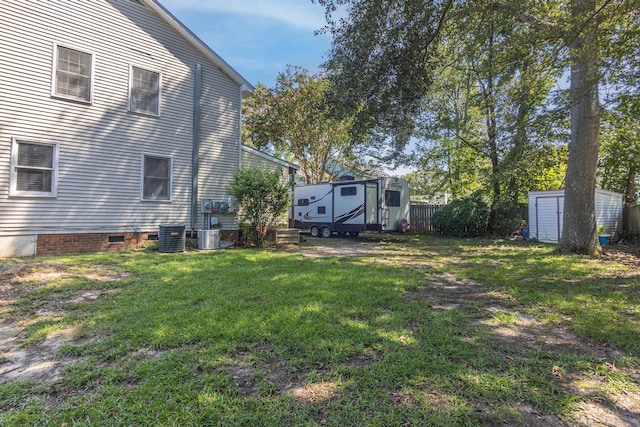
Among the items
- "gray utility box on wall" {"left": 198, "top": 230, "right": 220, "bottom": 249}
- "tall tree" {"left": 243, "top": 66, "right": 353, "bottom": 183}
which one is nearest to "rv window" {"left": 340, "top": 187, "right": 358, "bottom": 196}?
"tall tree" {"left": 243, "top": 66, "right": 353, "bottom": 183}

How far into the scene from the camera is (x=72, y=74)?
8555mm

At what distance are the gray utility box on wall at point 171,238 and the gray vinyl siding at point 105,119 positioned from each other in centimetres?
107

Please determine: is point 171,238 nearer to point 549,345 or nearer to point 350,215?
point 350,215

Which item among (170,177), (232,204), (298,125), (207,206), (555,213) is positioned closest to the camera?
(170,177)

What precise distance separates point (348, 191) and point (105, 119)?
882cm

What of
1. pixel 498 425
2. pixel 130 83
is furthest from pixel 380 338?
pixel 130 83

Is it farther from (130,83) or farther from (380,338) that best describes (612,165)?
(130,83)

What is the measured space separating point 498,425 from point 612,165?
687 inches

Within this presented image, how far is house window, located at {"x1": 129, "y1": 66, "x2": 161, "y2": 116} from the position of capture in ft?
31.4

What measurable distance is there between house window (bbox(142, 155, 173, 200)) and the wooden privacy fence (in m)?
12.2

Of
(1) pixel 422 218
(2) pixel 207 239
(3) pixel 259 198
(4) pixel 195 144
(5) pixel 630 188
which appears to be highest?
(4) pixel 195 144

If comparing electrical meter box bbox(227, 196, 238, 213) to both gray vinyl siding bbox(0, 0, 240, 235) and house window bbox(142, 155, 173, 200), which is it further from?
house window bbox(142, 155, 173, 200)

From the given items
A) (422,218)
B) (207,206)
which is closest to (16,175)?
(207,206)

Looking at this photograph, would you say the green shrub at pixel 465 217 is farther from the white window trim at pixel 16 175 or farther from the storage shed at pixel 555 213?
the white window trim at pixel 16 175
